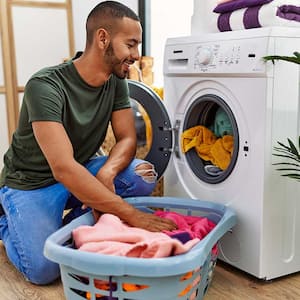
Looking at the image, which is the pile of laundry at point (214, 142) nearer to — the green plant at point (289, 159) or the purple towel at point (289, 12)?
the green plant at point (289, 159)

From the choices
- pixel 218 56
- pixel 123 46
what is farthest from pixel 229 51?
pixel 123 46

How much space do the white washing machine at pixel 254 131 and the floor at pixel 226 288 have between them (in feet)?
0.13

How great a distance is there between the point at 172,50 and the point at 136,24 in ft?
1.14

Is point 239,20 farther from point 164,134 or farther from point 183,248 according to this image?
point 183,248

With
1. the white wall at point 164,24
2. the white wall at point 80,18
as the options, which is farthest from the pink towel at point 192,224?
the white wall at point 80,18

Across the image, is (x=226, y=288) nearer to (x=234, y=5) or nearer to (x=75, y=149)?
(x=75, y=149)

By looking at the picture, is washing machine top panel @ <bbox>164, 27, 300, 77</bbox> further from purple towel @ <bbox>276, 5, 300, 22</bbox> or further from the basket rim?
the basket rim

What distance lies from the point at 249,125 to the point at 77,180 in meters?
0.63

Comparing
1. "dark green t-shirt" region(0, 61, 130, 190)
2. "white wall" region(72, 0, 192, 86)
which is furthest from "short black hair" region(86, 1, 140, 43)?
"white wall" region(72, 0, 192, 86)

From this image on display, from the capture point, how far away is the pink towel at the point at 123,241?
131cm

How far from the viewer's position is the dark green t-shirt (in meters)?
1.66

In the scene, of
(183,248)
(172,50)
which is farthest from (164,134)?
(183,248)

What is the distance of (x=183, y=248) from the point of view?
4.31 feet

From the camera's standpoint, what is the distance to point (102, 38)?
172 cm
